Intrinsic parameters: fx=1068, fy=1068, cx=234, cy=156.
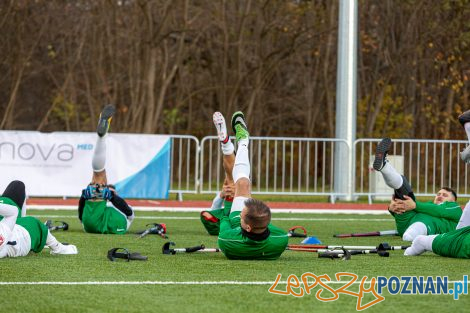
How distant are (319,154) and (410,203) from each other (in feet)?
35.8

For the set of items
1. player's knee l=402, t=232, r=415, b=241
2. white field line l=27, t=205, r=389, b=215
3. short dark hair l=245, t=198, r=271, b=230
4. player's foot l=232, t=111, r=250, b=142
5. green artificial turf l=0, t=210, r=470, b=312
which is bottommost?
white field line l=27, t=205, r=389, b=215

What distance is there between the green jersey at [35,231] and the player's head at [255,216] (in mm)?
2097

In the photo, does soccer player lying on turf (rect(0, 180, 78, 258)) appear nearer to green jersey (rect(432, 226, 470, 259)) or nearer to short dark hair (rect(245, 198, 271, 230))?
short dark hair (rect(245, 198, 271, 230))

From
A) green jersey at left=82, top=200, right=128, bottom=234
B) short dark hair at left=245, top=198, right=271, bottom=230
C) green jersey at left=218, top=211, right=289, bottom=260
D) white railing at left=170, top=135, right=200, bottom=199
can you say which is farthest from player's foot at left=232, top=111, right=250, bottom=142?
white railing at left=170, top=135, right=200, bottom=199

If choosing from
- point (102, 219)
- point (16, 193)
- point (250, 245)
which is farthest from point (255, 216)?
point (102, 219)

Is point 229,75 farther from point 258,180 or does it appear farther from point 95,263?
point 95,263

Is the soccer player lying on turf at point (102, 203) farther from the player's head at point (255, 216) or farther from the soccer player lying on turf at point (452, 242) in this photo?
the soccer player lying on turf at point (452, 242)

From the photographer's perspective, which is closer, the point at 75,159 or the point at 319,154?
the point at 75,159

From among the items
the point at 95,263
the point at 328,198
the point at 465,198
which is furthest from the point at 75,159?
the point at 95,263

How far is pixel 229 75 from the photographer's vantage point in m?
36.2

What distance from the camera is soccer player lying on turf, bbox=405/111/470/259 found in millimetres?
10852

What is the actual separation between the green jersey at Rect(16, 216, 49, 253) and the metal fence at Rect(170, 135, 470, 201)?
38.3 ft

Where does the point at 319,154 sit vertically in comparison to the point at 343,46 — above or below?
below

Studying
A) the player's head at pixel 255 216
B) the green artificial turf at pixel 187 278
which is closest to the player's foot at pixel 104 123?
the green artificial turf at pixel 187 278
